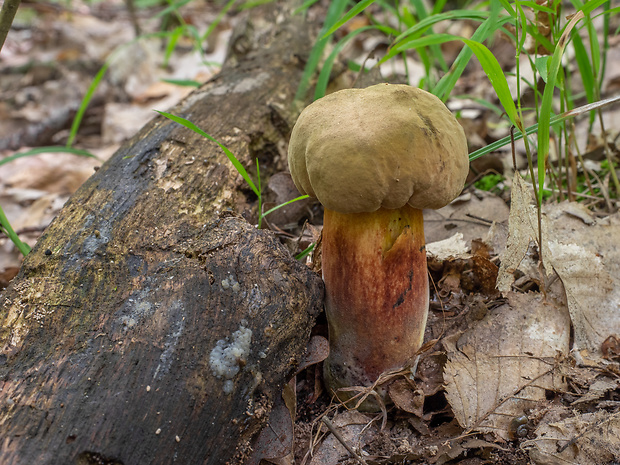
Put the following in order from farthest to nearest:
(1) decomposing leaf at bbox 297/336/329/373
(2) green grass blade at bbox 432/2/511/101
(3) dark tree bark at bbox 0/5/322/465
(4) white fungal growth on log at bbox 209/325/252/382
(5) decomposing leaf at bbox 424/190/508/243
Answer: (5) decomposing leaf at bbox 424/190/508/243
(2) green grass blade at bbox 432/2/511/101
(1) decomposing leaf at bbox 297/336/329/373
(4) white fungal growth on log at bbox 209/325/252/382
(3) dark tree bark at bbox 0/5/322/465

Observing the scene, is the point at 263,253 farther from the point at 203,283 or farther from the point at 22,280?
the point at 22,280

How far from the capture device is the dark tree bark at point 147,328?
3.91 feet

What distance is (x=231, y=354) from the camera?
134 cm

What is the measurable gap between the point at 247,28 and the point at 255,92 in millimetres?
1143

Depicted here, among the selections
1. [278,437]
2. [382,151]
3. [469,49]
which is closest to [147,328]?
[278,437]

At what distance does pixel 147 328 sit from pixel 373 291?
75 cm

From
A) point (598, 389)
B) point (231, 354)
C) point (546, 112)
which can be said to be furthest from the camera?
point (598, 389)

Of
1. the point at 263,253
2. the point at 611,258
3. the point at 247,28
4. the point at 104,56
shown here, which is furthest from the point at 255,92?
the point at 104,56

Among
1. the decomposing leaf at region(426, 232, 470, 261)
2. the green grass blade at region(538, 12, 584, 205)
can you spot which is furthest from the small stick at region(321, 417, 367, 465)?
the green grass blade at region(538, 12, 584, 205)

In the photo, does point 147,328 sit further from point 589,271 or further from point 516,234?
point 589,271

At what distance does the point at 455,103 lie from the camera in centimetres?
424

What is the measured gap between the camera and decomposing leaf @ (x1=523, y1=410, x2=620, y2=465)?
137 cm

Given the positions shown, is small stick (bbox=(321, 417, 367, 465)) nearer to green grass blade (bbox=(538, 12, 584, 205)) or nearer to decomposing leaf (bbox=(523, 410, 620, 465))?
decomposing leaf (bbox=(523, 410, 620, 465))

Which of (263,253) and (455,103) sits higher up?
(263,253)
